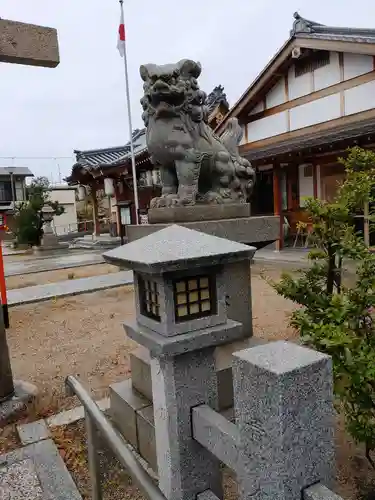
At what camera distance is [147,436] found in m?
2.47

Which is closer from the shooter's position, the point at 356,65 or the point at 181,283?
the point at 181,283

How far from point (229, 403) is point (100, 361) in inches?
76.8

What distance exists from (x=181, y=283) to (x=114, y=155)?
2329cm

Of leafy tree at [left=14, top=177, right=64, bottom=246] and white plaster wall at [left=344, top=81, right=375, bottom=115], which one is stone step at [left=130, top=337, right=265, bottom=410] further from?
leafy tree at [left=14, top=177, right=64, bottom=246]

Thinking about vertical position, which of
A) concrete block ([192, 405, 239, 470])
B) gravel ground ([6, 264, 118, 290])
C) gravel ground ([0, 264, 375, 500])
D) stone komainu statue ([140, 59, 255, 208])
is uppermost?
stone komainu statue ([140, 59, 255, 208])

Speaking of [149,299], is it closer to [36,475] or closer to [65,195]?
[36,475]

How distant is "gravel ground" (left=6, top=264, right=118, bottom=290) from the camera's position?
945 centimetres

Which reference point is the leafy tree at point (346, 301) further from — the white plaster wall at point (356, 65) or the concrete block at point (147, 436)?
the white plaster wall at point (356, 65)

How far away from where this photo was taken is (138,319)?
6.20 feet

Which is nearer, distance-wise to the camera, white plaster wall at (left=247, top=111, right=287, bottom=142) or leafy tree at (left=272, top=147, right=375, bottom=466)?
leafy tree at (left=272, top=147, right=375, bottom=466)

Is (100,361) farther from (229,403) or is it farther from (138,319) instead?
(138,319)

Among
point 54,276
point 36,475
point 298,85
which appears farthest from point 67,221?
point 36,475

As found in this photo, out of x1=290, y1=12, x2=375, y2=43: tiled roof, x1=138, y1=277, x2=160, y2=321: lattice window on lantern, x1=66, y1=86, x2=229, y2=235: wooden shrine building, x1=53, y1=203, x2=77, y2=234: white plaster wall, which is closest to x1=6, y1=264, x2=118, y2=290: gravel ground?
x1=66, y1=86, x2=229, y2=235: wooden shrine building

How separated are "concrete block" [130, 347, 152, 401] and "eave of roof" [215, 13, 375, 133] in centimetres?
1080
